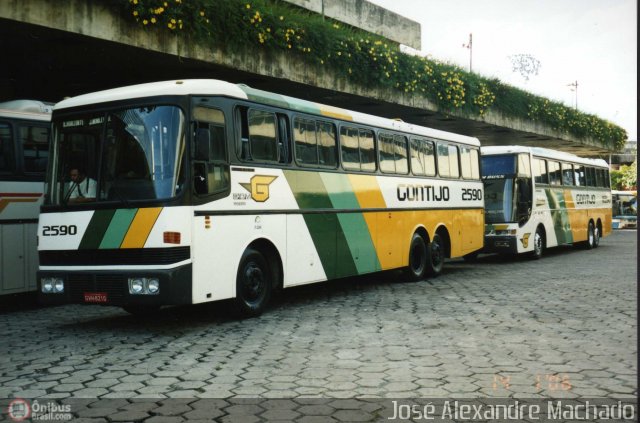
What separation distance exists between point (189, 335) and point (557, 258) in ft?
46.6

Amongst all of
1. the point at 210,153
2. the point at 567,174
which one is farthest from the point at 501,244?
the point at 210,153

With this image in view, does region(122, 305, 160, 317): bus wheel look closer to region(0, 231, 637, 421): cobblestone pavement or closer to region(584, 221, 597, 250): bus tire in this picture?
region(0, 231, 637, 421): cobblestone pavement

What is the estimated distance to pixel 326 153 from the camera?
37.6 feet

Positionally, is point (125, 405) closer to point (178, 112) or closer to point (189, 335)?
point (189, 335)

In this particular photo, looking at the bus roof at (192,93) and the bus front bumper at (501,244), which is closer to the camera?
the bus roof at (192,93)

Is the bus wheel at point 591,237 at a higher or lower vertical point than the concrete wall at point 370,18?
lower

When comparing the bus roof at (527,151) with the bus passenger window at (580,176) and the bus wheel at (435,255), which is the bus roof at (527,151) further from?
the bus wheel at (435,255)

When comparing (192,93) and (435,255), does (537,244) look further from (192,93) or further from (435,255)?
(192,93)

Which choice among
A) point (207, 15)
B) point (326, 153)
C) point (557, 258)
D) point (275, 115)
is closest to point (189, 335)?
point (275, 115)

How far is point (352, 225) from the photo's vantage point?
12023 mm

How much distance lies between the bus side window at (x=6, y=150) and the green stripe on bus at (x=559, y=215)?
14164 millimetres

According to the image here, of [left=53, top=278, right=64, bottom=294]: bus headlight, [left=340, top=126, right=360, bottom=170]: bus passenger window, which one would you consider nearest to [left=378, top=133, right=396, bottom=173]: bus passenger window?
[left=340, top=126, right=360, bottom=170]: bus passenger window

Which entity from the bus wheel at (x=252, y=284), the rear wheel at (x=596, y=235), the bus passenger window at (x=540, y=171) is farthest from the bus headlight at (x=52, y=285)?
the rear wheel at (x=596, y=235)

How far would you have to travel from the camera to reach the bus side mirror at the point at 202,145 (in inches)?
333
